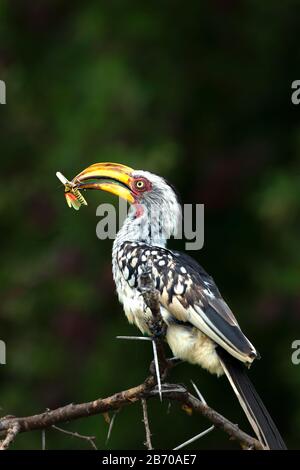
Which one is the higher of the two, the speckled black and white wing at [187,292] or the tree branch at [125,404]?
the speckled black and white wing at [187,292]

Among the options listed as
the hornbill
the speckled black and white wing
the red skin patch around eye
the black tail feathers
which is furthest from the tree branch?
the red skin patch around eye

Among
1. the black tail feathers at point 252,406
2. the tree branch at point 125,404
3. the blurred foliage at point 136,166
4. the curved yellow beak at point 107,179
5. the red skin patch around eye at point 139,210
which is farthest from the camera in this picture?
the blurred foliage at point 136,166

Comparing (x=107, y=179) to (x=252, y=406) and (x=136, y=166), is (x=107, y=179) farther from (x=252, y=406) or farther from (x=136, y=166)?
(x=136, y=166)

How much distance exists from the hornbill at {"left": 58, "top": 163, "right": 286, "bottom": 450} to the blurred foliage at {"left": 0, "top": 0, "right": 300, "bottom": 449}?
9.69 feet

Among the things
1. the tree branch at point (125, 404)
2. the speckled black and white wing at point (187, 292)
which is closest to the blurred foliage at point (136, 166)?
the speckled black and white wing at point (187, 292)

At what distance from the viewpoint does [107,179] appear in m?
4.66

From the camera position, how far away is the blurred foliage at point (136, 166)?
8.02m

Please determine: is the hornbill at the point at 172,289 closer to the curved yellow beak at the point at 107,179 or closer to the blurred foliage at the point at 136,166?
the curved yellow beak at the point at 107,179

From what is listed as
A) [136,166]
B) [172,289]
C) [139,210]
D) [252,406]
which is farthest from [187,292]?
[136,166]

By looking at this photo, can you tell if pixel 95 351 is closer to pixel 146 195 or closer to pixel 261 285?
pixel 261 285

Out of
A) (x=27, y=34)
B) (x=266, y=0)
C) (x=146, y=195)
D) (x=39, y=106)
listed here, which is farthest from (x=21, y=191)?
(x=146, y=195)

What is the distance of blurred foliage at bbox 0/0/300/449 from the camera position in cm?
802

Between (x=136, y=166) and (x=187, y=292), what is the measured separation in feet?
11.8
